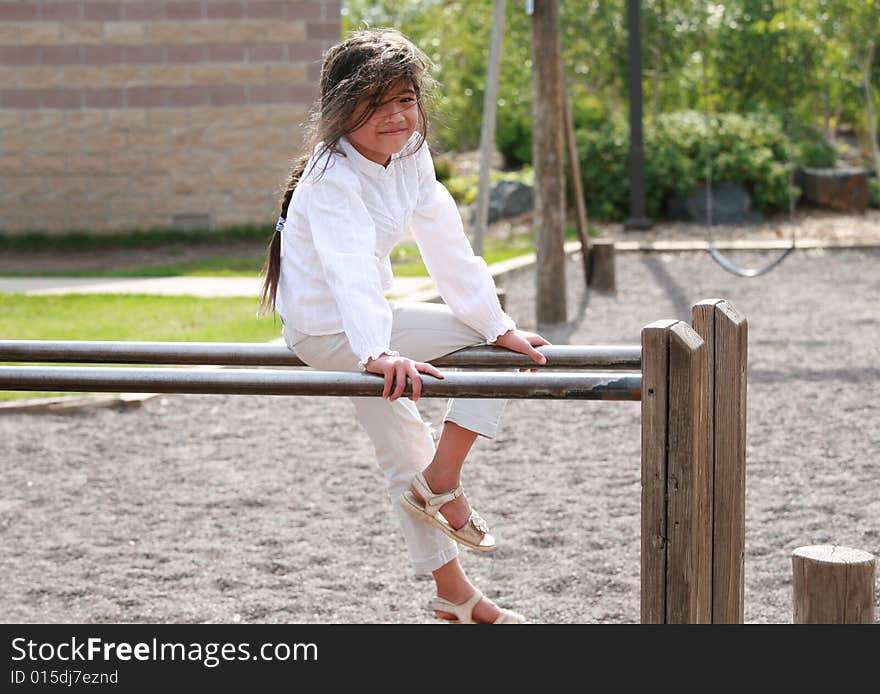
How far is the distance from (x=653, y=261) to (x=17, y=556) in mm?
7271

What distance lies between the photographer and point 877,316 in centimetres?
796

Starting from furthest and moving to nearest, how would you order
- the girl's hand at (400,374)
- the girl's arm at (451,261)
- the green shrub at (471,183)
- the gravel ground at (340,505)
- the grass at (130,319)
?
the green shrub at (471,183) < the grass at (130,319) < the gravel ground at (340,505) < the girl's arm at (451,261) < the girl's hand at (400,374)

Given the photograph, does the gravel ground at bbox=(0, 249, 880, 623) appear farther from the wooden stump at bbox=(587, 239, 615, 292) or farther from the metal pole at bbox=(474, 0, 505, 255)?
the wooden stump at bbox=(587, 239, 615, 292)

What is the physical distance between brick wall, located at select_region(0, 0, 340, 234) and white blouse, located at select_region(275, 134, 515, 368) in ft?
30.8

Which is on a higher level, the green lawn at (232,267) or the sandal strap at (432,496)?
the sandal strap at (432,496)

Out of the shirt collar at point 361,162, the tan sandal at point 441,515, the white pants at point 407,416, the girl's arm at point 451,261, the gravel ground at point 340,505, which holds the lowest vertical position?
the gravel ground at point 340,505

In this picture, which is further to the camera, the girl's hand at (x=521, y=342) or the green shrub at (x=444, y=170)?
the green shrub at (x=444, y=170)

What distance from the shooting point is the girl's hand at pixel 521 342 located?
8.36 feet

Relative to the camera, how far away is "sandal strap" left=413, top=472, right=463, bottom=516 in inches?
103

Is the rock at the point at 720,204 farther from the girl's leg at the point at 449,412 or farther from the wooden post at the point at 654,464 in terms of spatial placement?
the wooden post at the point at 654,464

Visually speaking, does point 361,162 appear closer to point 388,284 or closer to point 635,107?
point 388,284

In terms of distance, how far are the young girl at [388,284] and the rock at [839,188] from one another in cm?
1088

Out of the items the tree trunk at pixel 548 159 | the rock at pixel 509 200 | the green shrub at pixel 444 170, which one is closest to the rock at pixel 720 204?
the rock at pixel 509 200
